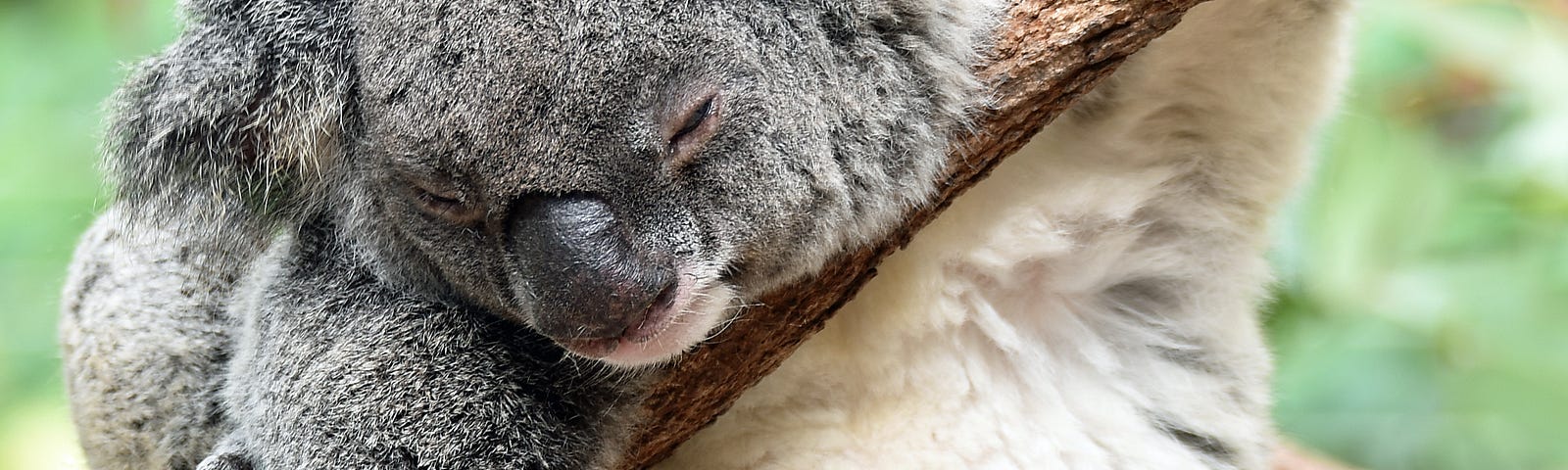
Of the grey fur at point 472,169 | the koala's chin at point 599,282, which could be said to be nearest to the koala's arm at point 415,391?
the grey fur at point 472,169

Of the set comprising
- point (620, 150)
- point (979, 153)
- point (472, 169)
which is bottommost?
point (472, 169)

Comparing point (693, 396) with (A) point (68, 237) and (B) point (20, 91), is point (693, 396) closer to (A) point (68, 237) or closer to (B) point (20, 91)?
(A) point (68, 237)

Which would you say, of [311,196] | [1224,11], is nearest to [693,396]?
[311,196]

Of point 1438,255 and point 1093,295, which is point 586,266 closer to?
point 1093,295

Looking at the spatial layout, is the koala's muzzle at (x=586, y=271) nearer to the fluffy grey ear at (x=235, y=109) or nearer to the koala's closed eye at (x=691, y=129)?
the koala's closed eye at (x=691, y=129)

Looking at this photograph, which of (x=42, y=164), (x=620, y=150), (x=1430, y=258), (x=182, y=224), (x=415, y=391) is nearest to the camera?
(x=620, y=150)

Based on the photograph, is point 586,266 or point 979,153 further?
point 979,153

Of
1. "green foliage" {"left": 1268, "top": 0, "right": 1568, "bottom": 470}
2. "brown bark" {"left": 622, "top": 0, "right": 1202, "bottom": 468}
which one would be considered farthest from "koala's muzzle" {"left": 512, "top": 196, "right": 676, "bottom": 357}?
"green foliage" {"left": 1268, "top": 0, "right": 1568, "bottom": 470}

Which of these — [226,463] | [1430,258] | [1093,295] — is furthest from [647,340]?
[1430,258]
